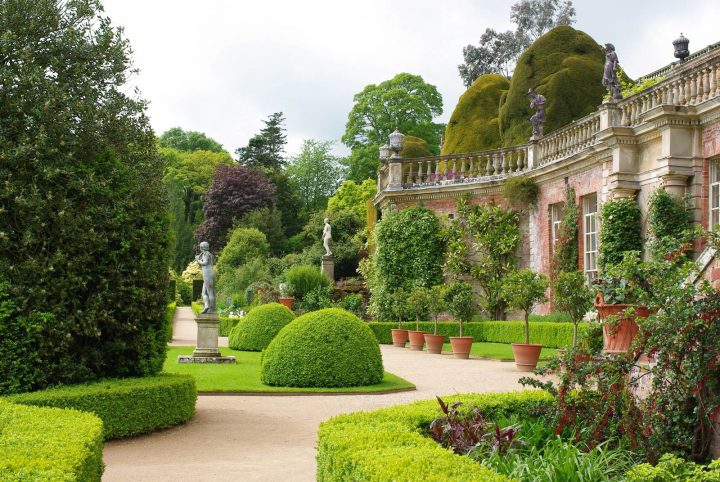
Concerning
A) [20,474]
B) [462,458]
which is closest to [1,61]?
[20,474]

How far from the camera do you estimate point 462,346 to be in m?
15.9

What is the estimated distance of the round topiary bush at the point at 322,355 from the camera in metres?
10.8

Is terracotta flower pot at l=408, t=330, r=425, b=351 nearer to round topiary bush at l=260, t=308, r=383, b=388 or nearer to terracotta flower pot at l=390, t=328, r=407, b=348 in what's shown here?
terracotta flower pot at l=390, t=328, r=407, b=348

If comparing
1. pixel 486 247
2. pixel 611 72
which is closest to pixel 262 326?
pixel 486 247

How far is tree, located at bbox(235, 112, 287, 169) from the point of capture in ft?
177

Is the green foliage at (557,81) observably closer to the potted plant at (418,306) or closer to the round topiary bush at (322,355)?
the potted plant at (418,306)

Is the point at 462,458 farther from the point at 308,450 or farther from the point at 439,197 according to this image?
the point at 439,197

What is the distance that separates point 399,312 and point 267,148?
3630cm

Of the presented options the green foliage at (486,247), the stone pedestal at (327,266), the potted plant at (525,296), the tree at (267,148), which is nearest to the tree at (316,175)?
the tree at (267,148)

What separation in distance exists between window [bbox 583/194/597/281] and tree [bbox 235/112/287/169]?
125 ft

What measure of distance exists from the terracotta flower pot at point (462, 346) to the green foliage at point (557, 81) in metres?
8.31

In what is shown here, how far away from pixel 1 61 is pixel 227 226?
38.6 meters

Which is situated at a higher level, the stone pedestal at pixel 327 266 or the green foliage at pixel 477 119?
the green foliage at pixel 477 119

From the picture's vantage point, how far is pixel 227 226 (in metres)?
46.0
